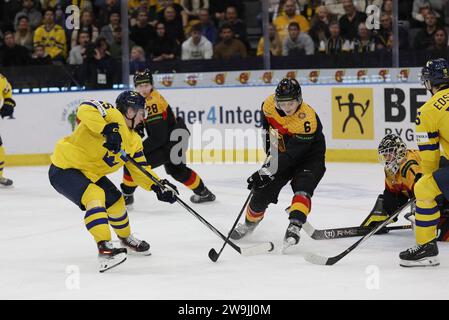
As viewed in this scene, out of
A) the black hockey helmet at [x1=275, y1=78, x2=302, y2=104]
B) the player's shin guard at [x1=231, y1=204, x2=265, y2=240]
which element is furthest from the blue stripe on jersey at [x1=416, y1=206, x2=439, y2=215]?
the player's shin guard at [x1=231, y1=204, x2=265, y2=240]

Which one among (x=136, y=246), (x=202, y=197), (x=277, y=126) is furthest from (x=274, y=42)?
(x=136, y=246)

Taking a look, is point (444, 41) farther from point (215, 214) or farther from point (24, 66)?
point (24, 66)

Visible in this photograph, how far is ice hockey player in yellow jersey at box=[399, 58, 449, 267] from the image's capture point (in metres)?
4.70

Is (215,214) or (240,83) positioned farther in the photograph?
(240,83)

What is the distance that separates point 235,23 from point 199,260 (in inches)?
209

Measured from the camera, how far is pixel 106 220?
486 cm

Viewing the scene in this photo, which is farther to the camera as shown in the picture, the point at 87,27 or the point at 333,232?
the point at 87,27

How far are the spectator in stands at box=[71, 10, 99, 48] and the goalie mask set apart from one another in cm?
506

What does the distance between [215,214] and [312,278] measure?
7.40ft

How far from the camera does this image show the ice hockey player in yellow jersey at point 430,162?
185 inches

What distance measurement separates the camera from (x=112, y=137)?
4.73 m

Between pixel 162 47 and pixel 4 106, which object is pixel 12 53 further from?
pixel 4 106

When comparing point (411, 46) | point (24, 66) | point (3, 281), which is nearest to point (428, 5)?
point (411, 46)

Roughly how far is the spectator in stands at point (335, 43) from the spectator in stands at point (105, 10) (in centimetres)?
219
